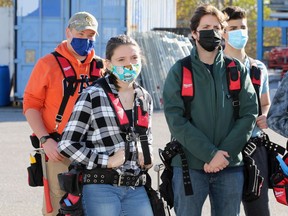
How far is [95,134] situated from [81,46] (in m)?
1.17

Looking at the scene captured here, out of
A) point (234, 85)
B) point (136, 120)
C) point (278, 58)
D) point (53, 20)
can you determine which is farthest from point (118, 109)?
point (278, 58)

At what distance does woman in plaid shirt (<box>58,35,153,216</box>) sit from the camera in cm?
507

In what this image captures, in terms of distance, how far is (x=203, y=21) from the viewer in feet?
18.4

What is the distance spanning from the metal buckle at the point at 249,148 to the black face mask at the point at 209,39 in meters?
0.75

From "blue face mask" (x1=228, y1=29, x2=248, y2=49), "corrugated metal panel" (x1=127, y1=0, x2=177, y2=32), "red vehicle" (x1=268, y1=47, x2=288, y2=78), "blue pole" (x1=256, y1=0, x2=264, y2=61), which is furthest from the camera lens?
"red vehicle" (x1=268, y1=47, x2=288, y2=78)

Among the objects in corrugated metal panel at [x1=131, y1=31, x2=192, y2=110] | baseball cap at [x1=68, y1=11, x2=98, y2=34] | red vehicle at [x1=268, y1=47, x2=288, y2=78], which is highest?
baseball cap at [x1=68, y1=11, x2=98, y2=34]

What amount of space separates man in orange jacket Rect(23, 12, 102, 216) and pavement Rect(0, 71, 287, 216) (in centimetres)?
259

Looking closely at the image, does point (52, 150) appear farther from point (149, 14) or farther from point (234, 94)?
point (149, 14)

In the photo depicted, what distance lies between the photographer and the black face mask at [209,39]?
5.50 metres

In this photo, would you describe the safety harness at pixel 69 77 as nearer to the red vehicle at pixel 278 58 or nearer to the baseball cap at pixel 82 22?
the baseball cap at pixel 82 22

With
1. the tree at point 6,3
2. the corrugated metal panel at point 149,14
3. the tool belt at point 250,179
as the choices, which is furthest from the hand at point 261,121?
the tree at point 6,3

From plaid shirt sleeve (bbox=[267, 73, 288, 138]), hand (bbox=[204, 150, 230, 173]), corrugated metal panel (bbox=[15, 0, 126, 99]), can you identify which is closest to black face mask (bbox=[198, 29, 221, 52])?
plaid shirt sleeve (bbox=[267, 73, 288, 138])

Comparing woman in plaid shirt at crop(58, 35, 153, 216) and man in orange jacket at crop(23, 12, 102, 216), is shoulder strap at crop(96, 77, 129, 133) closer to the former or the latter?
woman in plaid shirt at crop(58, 35, 153, 216)

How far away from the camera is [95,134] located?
5.15 m
